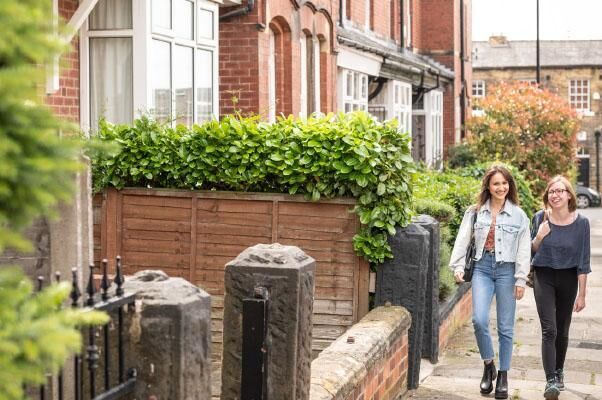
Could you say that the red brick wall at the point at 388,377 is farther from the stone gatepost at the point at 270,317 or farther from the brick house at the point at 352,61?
the brick house at the point at 352,61

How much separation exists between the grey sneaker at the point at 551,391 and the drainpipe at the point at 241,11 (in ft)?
25.0

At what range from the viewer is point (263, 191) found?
9.30m

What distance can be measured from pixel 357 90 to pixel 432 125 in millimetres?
11494

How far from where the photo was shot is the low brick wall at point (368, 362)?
649 cm

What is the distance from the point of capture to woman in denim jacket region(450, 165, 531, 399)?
29.0ft

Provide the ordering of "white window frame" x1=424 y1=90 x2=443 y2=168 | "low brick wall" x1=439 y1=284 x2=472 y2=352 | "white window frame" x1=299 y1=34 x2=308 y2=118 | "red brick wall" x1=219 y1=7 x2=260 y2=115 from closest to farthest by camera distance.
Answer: "low brick wall" x1=439 y1=284 x2=472 y2=352, "red brick wall" x1=219 y1=7 x2=260 y2=115, "white window frame" x1=299 y1=34 x2=308 y2=118, "white window frame" x1=424 y1=90 x2=443 y2=168

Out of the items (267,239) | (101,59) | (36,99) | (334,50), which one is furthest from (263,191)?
(334,50)

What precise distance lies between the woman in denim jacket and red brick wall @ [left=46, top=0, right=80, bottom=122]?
157 inches

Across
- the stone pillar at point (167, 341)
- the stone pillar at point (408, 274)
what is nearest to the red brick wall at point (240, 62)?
the stone pillar at point (408, 274)

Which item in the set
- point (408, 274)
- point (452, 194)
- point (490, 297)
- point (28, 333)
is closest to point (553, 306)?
point (490, 297)

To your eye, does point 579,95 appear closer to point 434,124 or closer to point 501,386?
point 434,124

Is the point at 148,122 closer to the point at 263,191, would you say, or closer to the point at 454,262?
the point at 263,191

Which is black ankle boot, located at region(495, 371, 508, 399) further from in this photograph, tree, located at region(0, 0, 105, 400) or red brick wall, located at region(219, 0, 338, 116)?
tree, located at region(0, 0, 105, 400)

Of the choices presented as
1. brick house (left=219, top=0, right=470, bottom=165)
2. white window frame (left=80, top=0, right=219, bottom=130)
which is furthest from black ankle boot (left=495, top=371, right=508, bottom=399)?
white window frame (left=80, top=0, right=219, bottom=130)
